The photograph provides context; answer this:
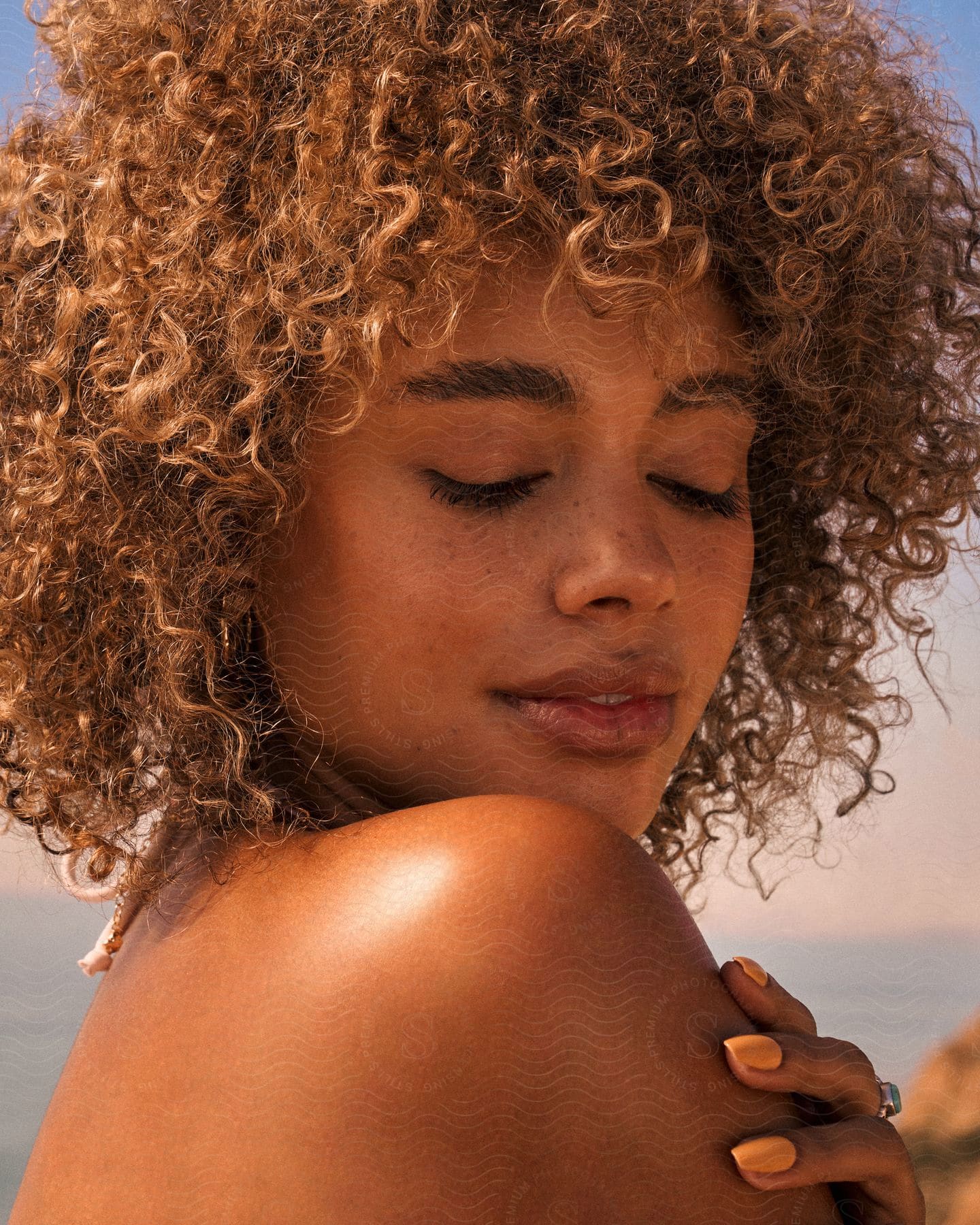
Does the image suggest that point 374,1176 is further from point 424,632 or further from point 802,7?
point 802,7

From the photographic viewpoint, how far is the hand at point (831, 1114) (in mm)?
1029

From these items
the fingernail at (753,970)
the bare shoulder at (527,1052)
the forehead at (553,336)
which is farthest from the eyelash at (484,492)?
the fingernail at (753,970)

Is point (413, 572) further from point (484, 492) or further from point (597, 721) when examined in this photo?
point (597, 721)

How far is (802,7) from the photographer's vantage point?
169cm

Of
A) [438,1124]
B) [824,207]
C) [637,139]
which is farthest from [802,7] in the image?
[438,1124]

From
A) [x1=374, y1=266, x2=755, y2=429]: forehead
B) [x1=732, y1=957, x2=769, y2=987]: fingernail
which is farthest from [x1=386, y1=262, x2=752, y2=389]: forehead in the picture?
[x1=732, y1=957, x2=769, y2=987]: fingernail

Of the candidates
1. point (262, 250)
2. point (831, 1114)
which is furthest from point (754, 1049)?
point (262, 250)

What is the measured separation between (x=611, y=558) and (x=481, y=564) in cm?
12

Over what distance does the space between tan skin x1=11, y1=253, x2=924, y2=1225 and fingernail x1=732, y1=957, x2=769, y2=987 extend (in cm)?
1

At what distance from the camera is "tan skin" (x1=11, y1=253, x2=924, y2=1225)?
3.39 feet

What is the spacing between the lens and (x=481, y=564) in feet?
4.03

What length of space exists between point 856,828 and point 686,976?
1.10 metres

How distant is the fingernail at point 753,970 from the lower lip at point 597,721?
0.89 ft

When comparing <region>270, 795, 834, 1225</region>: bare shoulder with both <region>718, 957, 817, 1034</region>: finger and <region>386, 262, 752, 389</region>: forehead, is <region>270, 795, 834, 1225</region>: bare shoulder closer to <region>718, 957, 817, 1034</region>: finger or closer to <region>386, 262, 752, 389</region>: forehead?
<region>718, 957, 817, 1034</region>: finger
